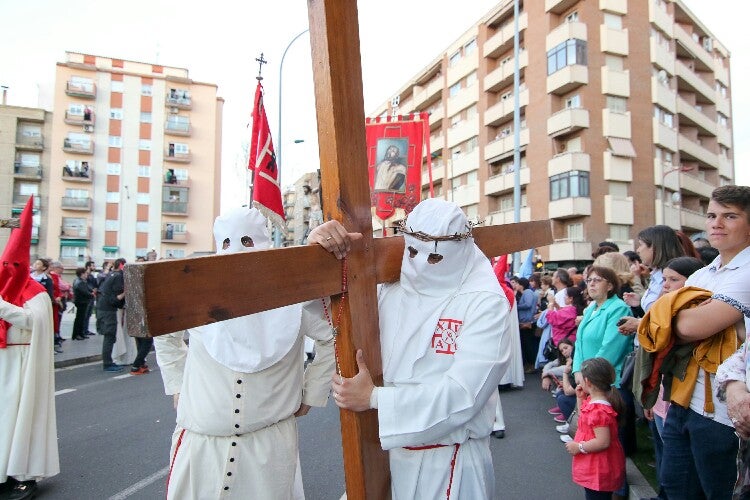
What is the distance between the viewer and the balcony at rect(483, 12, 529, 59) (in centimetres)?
3297

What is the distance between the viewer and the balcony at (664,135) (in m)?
31.1

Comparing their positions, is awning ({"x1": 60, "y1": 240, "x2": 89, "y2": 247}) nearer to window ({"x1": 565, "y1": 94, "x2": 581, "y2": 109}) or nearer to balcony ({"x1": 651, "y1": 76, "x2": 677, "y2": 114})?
window ({"x1": 565, "y1": 94, "x2": 581, "y2": 109})

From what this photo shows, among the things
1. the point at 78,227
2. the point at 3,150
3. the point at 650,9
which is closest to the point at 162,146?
the point at 78,227

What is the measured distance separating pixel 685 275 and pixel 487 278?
199 cm

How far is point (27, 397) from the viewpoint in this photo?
3844 millimetres

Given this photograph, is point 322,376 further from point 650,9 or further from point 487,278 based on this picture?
point 650,9

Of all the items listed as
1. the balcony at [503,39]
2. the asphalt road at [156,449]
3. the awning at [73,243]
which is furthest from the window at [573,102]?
the awning at [73,243]

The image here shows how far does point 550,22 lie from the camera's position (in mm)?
30984

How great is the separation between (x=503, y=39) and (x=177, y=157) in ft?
106

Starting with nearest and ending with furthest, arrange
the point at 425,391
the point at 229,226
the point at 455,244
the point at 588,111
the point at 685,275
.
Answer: the point at 425,391 → the point at 455,244 → the point at 229,226 → the point at 685,275 → the point at 588,111

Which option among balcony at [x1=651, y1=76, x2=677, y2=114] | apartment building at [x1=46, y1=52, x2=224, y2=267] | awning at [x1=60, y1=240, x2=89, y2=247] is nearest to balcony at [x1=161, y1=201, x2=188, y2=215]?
apartment building at [x1=46, y1=52, x2=224, y2=267]

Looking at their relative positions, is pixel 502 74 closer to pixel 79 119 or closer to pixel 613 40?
pixel 613 40

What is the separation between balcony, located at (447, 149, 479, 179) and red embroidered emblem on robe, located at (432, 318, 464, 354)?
36132 mm

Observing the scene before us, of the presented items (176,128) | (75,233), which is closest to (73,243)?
(75,233)
